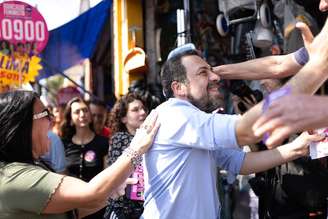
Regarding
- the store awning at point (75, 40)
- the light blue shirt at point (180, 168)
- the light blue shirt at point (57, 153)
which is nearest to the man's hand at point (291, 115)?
the light blue shirt at point (180, 168)

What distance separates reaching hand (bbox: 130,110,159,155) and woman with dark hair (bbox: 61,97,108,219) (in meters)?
2.34

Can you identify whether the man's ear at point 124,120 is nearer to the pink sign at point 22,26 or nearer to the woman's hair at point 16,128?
the pink sign at point 22,26

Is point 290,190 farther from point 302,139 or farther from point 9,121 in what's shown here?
point 9,121

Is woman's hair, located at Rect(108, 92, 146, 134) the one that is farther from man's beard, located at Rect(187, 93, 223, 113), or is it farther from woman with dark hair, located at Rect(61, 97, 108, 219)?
man's beard, located at Rect(187, 93, 223, 113)

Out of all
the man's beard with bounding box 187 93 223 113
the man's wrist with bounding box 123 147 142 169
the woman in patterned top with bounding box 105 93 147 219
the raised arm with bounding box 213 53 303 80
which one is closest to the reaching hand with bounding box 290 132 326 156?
the raised arm with bounding box 213 53 303 80

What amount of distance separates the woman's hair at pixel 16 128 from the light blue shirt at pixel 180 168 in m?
0.58

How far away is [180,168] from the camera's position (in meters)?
2.24

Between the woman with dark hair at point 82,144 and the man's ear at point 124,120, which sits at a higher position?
the man's ear at point 124,120

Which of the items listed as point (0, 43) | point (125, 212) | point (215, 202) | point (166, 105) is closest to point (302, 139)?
point (215, 202)

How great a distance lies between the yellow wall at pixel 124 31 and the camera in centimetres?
491

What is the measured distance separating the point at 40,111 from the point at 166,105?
0.60m

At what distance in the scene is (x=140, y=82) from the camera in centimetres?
464

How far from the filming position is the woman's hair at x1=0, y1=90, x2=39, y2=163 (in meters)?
2.08

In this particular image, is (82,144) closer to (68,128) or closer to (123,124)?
(68,128)
